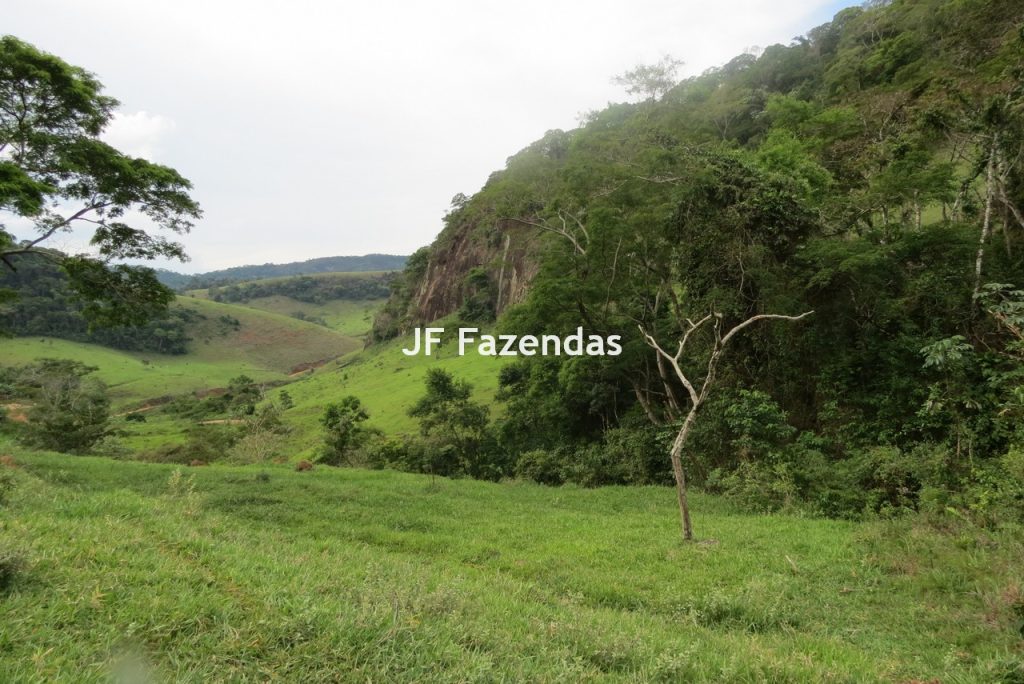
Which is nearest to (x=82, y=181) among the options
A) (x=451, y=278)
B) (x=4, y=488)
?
(x=4, y=488)

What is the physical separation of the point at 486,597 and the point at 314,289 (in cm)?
17998

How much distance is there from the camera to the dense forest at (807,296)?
10797 mm

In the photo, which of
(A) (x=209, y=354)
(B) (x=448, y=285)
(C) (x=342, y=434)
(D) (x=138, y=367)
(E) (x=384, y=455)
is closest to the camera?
(E) (x=384, y=455)

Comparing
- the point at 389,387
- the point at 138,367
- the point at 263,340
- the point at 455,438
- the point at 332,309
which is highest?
the point at 332,309

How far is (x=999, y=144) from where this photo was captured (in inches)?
460

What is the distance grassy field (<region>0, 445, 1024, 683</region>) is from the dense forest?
2862mm

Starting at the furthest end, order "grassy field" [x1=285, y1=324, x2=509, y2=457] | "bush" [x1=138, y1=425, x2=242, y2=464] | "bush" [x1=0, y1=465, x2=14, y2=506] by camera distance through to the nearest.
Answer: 1. "grassy field" [x1=285, y1=324, x2=509, y2=457]
2. "bush" [x1=138, y1=425, x2=242, y2=464]
3. "bush" [x1=0, y1=465, x2=14, y2=506]

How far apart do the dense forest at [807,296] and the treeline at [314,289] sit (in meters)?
140

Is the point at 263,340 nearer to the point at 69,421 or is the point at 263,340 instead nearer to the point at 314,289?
the point at 314,289

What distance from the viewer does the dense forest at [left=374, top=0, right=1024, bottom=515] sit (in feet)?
35.4

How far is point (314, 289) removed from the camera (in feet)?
563

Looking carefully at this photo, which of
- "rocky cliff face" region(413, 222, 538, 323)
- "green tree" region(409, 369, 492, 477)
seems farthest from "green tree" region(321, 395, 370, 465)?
"rocky cliff face" region(413, 222, 538, 323)

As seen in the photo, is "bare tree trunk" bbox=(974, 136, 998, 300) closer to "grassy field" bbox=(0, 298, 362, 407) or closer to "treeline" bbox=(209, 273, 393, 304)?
"grassy field" bbox=(0, 298, 362, 407)

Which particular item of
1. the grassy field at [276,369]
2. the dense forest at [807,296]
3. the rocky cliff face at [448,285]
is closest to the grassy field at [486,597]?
the dense forest at [807,296]
